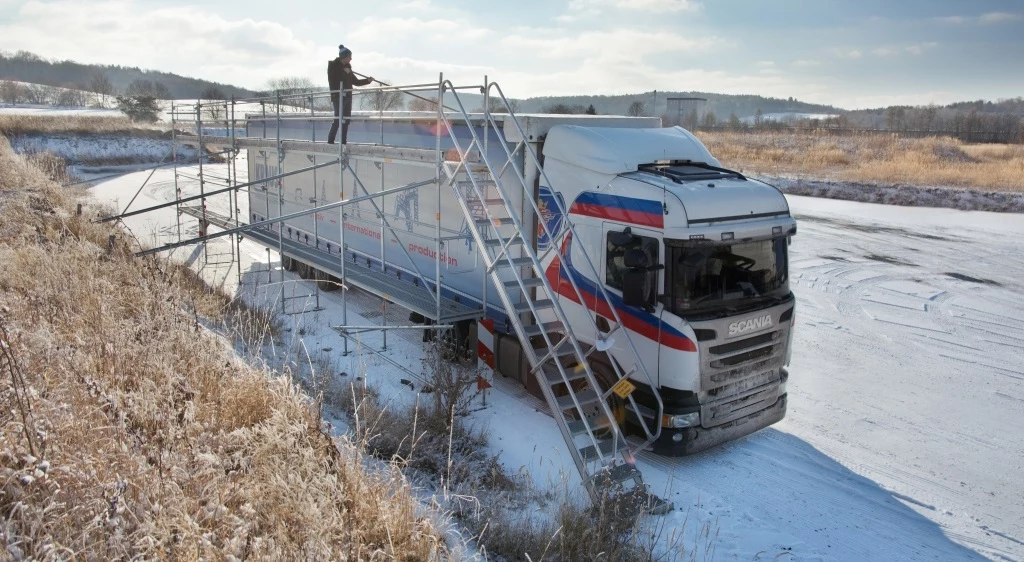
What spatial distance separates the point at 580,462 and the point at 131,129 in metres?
44.4

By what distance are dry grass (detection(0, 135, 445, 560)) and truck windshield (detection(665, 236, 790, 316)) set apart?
11.5 feet

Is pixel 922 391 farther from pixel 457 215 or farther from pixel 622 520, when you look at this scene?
pixel 457 215

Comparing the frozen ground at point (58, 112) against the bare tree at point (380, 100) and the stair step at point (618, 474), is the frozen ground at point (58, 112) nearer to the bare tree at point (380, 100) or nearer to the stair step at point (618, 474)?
the bare tree at point (380, 100)

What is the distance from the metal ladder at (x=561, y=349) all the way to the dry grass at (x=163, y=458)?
2.24m

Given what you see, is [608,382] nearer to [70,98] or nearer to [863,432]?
[863,432]

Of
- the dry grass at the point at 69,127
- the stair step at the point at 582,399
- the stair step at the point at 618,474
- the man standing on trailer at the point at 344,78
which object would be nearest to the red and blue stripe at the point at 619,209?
the stair step at the point at 582,399

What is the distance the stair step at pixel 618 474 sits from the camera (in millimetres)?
6012

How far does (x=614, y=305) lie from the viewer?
7.31 metres

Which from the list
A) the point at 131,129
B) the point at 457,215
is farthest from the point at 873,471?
the point at 131,129

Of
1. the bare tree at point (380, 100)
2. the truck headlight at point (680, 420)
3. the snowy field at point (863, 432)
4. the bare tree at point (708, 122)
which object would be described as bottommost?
the snowy field at point (863, 432)

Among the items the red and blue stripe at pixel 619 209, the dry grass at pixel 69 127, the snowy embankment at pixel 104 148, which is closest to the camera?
the red and blue stripe at pixel 619 209

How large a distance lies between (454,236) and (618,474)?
184 inches

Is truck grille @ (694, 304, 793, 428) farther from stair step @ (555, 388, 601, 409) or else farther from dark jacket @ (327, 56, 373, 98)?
dark jacket @ (327, 56, 373, 98)

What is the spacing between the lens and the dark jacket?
1173cm
